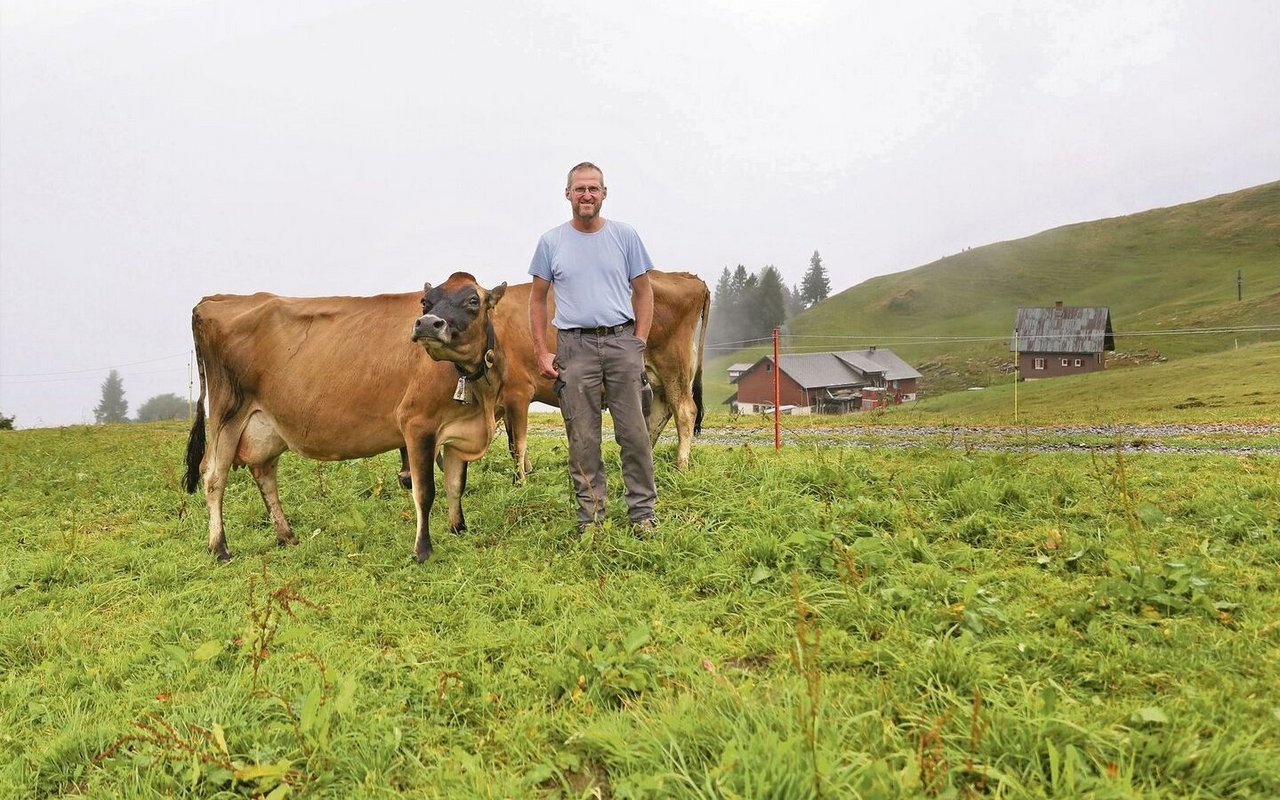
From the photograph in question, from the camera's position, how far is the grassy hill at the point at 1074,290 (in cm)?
8025

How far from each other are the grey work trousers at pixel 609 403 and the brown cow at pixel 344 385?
2.95 ft

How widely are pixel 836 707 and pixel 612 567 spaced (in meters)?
2.47

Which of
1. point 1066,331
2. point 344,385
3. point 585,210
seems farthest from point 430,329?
point 1066,331

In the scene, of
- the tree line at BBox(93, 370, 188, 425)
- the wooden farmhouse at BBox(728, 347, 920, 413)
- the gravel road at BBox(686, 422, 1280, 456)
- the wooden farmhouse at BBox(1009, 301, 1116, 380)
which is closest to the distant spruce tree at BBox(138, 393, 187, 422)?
the tree line at BBox(93, 370, 188, 425)

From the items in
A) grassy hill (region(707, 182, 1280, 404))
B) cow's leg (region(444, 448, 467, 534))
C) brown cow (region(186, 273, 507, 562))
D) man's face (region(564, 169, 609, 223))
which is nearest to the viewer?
man's face (region(564, 169, 609, 223))

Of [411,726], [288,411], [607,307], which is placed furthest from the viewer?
[288,411]

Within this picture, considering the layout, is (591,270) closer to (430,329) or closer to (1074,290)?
(430,329)

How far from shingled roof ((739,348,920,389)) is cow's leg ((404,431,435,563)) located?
63.5m

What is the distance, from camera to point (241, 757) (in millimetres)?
3084

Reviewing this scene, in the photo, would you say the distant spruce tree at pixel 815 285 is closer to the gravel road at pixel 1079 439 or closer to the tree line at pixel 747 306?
the tree line at pixel 747 306

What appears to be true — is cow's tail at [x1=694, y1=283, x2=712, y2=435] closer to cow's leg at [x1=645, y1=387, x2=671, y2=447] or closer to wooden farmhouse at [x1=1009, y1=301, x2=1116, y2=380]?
cow's leg at [x1=645, y1=387, x2=671, y2=447]

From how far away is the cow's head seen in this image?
5539 millimetres

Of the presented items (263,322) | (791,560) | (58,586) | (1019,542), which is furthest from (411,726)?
(263,322)

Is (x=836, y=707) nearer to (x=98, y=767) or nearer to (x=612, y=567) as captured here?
(x=612, y=567)
